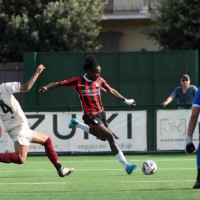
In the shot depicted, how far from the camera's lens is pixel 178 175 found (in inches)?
618

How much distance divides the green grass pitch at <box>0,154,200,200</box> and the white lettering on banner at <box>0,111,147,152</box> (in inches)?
63.1

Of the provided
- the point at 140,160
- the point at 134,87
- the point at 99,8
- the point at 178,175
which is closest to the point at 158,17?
the point at 99,8

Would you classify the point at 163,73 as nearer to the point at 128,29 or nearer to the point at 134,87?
the point at 134,87

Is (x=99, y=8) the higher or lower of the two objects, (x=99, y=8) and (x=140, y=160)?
the higher

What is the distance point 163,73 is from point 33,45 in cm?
615

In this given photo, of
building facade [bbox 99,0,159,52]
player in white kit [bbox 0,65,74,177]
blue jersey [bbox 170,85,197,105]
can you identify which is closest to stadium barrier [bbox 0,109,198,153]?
blue jersey [bbox 170,85,197,105]

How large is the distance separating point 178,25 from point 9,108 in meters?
16.9

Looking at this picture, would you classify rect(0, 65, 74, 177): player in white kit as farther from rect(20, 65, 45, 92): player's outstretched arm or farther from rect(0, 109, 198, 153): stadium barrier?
rect(0, 109, 198, 153): stadium barrier

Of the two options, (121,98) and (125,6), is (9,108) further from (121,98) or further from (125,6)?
(125,6)

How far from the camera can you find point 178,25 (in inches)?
1198

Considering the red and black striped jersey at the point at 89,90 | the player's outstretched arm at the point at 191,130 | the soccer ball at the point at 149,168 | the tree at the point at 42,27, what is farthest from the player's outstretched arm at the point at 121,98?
the tree at the point at 42,27

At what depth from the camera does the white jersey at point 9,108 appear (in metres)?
14.1

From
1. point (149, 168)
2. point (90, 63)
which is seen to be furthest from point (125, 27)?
point (149, 168)

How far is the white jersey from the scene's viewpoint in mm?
14078
